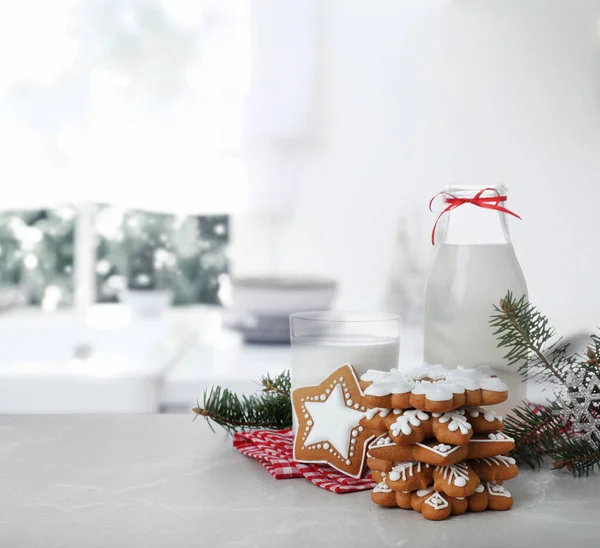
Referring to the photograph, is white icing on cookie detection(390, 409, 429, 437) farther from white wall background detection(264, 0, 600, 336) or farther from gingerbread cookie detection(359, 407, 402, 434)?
white wall background detection(264, 0, 600, 336)

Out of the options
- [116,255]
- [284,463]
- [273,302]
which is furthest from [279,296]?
[284,463]

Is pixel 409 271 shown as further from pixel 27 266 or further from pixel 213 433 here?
pixel 213 433

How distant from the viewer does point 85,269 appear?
10.5 ft

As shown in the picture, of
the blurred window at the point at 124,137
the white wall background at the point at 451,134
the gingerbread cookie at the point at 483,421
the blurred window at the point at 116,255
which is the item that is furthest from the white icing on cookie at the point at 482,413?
the blurred window at the point at 116,255

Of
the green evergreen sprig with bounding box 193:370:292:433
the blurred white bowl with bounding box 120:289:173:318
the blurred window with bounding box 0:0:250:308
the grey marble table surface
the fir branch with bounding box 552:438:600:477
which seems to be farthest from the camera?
the blurred white bowl with bounding box 120:289:173:318

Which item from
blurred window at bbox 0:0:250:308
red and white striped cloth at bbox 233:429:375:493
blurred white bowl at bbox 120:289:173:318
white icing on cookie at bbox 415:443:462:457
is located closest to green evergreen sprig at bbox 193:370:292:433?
red and white striped cloth at bbox 233:429:375:493

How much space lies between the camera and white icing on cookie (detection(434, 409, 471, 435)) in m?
0.47

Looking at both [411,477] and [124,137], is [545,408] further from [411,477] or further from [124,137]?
[124,137]

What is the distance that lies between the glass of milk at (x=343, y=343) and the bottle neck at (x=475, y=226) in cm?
11

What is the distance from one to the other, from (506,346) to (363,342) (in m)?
0.11

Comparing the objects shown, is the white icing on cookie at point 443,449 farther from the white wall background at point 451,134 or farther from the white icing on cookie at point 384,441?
the white wall background at point 451,134

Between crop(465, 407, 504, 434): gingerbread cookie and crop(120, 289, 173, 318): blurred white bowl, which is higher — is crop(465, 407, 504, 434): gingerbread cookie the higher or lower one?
the higher one

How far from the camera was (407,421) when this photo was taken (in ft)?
1.59

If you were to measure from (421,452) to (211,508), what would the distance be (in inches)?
5.6
